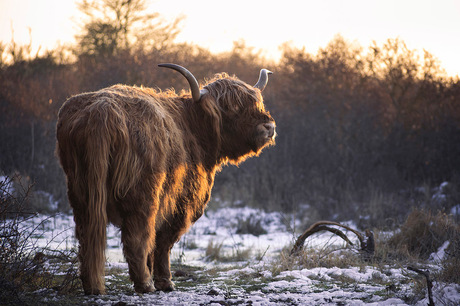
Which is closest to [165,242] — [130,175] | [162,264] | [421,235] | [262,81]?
[162,264]

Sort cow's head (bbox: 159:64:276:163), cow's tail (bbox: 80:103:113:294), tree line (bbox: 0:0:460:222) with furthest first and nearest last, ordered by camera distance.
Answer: tree line (bbox: 0:0:460:222) < cow's head (bbox: 159:64:276:163) < cow's tail (bbox: 80:103:113:294)

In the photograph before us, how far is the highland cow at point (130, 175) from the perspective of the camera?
3.48m

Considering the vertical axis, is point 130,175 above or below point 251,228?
above

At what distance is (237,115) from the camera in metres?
4.85

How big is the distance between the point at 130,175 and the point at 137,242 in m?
A: 0.52

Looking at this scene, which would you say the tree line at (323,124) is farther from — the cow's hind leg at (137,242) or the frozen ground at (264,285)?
the cow's hind leg at (137,242)

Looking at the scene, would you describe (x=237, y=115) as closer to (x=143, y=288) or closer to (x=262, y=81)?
(x=262, y=81)

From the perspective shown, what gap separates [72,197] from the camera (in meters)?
3.66

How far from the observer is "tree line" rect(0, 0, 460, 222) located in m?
11.7

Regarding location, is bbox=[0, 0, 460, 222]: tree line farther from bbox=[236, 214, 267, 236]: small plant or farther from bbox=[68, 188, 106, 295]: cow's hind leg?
bbox=[68, 188, 106, 295]: cow's hind leg

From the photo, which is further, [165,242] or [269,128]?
[269,128]

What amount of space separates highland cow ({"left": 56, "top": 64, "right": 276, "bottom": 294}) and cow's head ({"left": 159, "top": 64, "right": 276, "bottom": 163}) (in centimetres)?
38

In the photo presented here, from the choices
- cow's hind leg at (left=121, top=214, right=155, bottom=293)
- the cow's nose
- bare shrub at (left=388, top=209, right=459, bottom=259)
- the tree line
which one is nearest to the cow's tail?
cow's hind leg at (left=121, top=214, right=155, bottom=293)

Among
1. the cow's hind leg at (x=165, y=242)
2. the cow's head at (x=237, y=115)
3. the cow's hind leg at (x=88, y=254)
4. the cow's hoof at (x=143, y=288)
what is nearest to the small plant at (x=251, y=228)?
the cow's head at (x=237, y=115)
